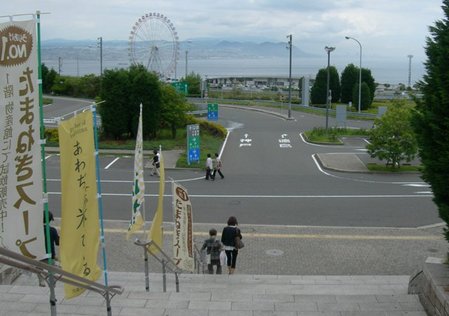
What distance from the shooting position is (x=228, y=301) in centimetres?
874

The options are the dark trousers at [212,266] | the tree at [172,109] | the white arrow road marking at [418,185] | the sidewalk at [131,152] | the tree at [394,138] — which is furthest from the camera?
the tree at [172,109]

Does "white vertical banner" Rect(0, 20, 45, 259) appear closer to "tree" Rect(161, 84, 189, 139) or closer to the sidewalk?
the sidewalk

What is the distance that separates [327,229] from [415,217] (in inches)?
143

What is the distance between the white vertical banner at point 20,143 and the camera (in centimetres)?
608

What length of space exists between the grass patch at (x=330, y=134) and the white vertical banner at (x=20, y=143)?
30.3 metres

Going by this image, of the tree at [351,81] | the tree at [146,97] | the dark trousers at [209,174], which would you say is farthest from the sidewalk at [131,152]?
the tree at [351,81]

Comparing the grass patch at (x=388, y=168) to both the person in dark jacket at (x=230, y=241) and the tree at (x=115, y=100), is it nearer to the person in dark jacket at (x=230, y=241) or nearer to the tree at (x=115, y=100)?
the tree at (x=115, y=100)

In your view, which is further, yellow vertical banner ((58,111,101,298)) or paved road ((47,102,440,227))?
paved road ((47,102,440,227))

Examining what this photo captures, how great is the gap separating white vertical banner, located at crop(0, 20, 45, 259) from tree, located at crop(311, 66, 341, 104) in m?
57.3

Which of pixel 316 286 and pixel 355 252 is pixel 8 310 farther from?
pixel 355 252

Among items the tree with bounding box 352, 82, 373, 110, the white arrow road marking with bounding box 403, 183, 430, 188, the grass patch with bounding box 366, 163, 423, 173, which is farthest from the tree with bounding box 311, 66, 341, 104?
the white arrow road marking with bounding box 403, 183, 430, 188

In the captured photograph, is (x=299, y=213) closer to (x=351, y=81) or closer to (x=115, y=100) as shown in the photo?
(x=115, y=100)

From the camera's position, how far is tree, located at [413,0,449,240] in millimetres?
8258

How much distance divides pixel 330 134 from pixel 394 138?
1183 centimetres
